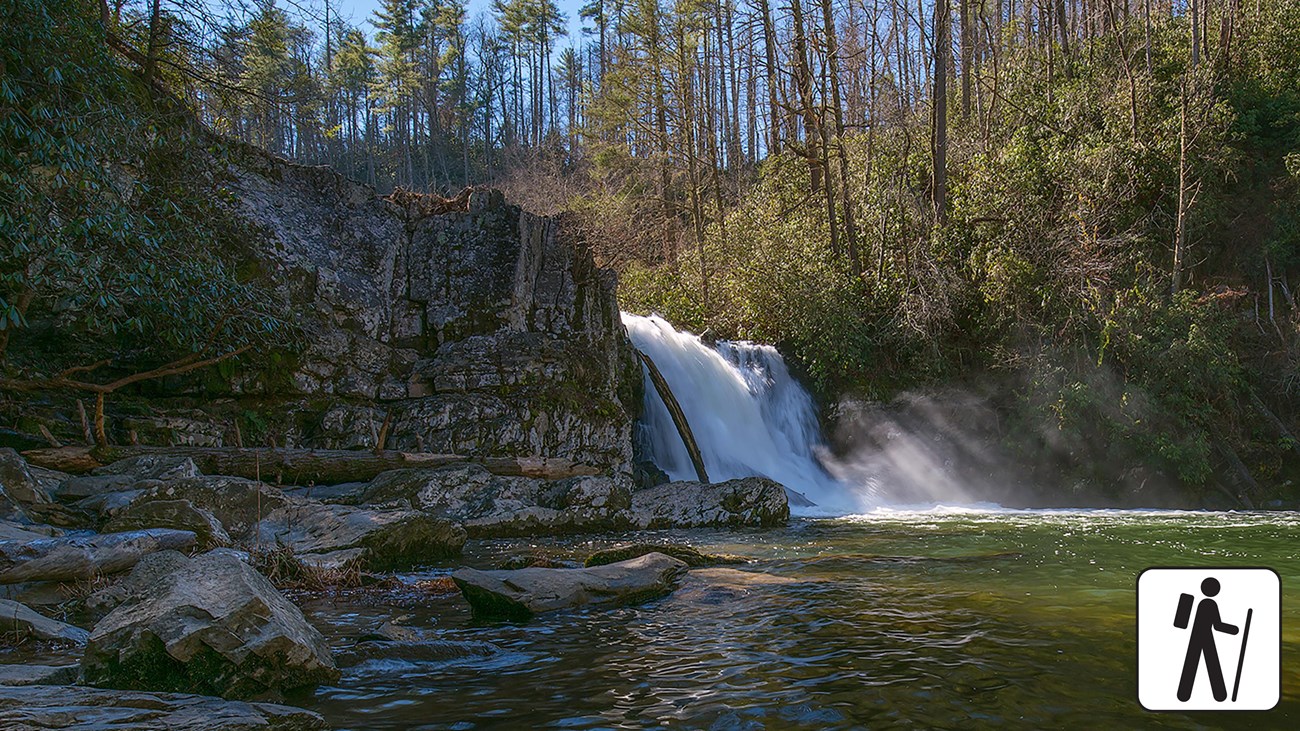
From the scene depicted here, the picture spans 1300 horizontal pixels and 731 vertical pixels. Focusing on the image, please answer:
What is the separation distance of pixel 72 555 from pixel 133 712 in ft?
13.5

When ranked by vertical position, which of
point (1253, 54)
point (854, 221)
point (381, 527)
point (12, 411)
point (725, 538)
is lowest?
point (725, 538)

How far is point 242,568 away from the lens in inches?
188

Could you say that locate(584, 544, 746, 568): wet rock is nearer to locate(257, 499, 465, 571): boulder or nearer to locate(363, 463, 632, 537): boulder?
locate(257, 499, 465, 571): boulder

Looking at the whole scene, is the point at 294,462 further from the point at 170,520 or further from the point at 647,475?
the point at 647,475

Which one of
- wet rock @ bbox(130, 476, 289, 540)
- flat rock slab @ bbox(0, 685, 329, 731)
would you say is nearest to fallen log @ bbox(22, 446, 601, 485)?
wet rock @ bbox(130, 476, 289, 540)

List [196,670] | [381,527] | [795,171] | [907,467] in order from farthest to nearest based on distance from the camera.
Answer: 1. [795,171]
2. [907,467]
3. [381,527]
4. [196,670]

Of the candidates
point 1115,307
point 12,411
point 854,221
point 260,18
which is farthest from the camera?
point 854,221

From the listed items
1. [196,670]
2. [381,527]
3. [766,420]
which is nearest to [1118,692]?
[196,670]

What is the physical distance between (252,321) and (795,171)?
1722 centimetres

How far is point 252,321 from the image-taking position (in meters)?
12.0

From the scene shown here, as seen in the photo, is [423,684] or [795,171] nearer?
[423,684]

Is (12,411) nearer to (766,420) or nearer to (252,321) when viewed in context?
(252,321)

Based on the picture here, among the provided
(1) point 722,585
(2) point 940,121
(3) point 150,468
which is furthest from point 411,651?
(2) point 940,121

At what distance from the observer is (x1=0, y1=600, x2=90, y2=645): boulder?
5.14 meters
